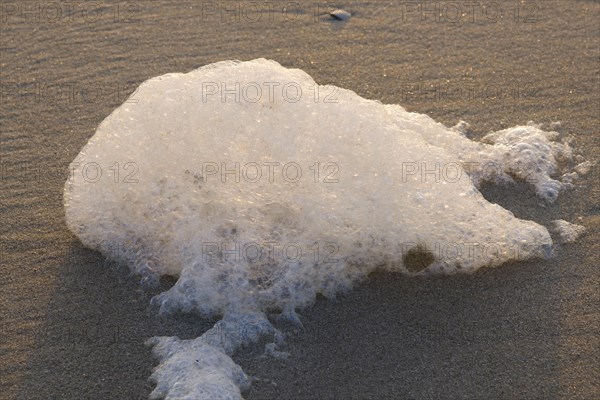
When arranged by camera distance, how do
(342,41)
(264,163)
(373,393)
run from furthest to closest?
1. (342,41)
2. (264,163)
3. (373,393)

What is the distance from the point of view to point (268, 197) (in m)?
2.91

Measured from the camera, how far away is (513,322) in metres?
2.65

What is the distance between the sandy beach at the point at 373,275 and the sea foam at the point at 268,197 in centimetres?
9

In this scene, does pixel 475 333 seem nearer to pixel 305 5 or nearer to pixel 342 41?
pixel 342 41

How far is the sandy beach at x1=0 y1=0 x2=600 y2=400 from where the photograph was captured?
249 cm

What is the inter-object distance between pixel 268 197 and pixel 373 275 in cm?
47

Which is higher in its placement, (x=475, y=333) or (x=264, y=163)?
(x=264, y=163)

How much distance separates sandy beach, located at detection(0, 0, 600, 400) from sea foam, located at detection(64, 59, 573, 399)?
86 mm

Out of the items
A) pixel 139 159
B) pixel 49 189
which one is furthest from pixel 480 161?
pixel 49 189

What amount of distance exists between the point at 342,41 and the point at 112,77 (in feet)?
3.71
